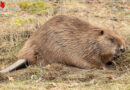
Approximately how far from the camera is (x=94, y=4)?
722 centimetres

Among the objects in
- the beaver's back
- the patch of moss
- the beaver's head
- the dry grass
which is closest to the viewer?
the dry grass

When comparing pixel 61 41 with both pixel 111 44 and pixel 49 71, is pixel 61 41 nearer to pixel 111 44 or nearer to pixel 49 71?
pixel 49 71

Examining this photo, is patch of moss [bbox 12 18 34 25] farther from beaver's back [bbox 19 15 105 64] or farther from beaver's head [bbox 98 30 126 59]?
beaver's head [bbox 98 30 126 59]

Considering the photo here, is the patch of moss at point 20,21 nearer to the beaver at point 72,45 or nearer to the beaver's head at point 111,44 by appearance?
the beaver at point 72,45

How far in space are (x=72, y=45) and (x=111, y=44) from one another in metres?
0.57

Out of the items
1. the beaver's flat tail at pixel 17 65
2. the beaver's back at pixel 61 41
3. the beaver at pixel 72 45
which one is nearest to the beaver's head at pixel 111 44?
the beaver at pixel 72 45

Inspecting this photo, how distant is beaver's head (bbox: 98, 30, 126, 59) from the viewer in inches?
152

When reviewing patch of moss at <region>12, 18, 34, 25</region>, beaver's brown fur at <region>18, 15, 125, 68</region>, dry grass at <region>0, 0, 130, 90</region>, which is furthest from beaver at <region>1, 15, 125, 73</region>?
patch of moss at <region>12, 18, 34, 25</region>

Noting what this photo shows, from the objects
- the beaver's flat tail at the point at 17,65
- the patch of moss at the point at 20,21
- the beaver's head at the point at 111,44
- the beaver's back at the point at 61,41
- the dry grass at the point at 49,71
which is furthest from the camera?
the patch of moss at the point at 20,21

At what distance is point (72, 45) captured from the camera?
161 inches

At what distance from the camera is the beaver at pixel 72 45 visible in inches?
155

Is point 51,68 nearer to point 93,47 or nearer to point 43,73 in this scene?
point 43,73

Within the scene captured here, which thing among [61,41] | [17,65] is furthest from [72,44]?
[17,65]

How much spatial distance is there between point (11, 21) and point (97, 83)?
9.43ft
